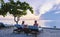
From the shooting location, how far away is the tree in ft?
49.7

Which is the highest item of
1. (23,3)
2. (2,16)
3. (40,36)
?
(23,3)

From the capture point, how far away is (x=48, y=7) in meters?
16.3

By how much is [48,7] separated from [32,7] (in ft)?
4.61

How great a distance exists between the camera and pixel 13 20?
17.2 m

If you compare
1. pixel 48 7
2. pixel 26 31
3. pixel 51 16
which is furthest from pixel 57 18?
pixel 26 31

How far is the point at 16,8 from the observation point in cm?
1614

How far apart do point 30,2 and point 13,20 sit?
2.57m

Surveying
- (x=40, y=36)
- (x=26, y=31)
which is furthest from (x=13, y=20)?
(x=40, y=36)

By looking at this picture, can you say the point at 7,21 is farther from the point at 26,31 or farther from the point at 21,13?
the point at 26,31

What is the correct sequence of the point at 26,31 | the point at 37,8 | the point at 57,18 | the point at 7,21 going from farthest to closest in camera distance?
the point at 57,18 → the point at 7,21 → the point at 37,8 → the point at 26,31

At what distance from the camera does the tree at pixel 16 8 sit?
49.7 ft

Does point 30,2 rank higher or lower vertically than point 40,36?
higher

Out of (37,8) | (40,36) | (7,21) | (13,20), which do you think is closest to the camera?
(40,36)

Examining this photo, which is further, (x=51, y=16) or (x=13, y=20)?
(x=51, y=16)
